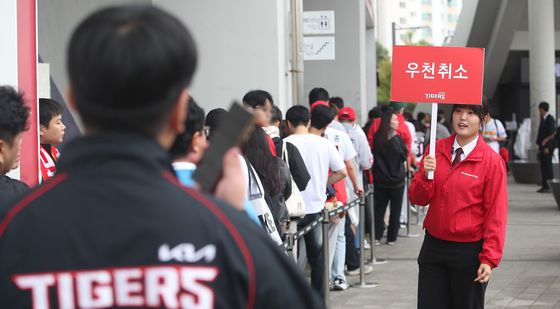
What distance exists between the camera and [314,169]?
931 cm

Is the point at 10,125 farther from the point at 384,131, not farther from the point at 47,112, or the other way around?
the point at 384,131

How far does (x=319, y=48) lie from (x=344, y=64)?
23.0ft

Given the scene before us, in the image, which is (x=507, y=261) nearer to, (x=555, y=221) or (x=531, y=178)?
(x=555, y=221)

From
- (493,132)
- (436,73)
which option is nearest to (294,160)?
(436,73)

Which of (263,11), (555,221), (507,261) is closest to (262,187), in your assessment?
(263,11)

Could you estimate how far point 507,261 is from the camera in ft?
42.0

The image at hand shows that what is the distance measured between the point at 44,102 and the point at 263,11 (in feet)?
18.1

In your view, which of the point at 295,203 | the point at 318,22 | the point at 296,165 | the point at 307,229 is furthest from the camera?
the point at 318,22

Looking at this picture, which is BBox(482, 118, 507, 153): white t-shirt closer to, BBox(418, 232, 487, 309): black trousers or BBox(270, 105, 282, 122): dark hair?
BBox(270, 105, 282, 122): dark hair

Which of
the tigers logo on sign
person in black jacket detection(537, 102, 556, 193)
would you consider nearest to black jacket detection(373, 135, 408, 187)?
the tigers logo on sign

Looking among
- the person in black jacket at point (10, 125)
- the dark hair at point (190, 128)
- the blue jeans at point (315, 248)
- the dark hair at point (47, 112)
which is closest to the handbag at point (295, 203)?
the blue jeans at point (315, 248)

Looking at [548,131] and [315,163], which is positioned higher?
[315,163]

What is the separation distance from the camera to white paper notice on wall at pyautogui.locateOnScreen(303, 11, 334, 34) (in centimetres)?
1541

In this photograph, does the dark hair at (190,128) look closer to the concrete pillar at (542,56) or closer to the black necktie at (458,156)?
the black necktie at (458,156)
